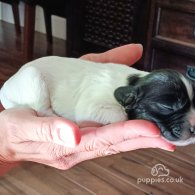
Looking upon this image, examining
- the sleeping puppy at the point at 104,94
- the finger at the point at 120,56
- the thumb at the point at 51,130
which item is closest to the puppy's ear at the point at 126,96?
the sleeping puppy at the point at 104,94

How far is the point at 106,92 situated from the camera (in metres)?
0.62

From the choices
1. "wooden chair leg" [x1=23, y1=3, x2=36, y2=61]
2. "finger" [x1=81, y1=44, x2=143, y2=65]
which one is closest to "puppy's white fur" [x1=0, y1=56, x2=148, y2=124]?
"finger" [x1=81, y1=44, x2=143, y2=65]

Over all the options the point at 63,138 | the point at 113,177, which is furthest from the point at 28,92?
the point at 113,177

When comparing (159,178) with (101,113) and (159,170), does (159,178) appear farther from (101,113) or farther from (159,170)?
(101,113)

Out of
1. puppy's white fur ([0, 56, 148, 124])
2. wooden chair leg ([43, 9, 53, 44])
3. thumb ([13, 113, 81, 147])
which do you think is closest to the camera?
thumb ([13, 113, 81, 147])

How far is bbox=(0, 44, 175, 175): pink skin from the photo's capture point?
1.66 feet

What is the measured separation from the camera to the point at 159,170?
45.1 inches

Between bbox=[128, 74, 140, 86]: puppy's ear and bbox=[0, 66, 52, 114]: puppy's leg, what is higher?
bbox=[128, 74, 140, 86]: puppy's ear

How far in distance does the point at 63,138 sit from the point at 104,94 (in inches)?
5.5

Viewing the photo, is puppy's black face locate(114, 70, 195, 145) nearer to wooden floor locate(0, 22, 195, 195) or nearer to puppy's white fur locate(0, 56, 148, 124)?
puppy's white fur locate(0, 56, 148, 124)

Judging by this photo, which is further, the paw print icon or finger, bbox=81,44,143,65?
the paw print icon

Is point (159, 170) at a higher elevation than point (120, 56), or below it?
below

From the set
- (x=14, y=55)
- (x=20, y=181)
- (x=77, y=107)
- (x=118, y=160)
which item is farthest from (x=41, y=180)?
(x=14, y=55)

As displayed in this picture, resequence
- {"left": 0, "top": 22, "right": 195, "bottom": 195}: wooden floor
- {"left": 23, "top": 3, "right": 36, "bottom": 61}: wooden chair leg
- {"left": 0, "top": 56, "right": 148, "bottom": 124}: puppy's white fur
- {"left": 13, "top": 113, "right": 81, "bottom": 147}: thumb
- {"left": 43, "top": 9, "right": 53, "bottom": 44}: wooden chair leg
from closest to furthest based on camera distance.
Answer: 1. {"left": 13, "top": 113, "right": 81, "bottom": 147}: thumb
2. {"left": 0, "top": 56, "right": 148, "bottom": 124}: puppy's white fur
3. {"left": 0, "top": 22, "right": 195, "bottom": 195}: wooden floor
4. {"left": 23, "top": 3, "right": 36, "bottom": 61}: wooden chair leg
5. {"left": 43, "top": 9, "right": 53, "bottom": 44}: wooden chair leg
